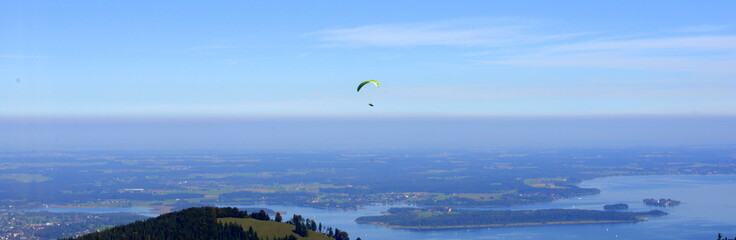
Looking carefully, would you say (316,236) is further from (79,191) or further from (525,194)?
(79,191)

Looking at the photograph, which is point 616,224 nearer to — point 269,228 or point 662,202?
point 662,202

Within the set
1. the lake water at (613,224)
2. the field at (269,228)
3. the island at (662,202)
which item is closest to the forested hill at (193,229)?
the field at (269,228)

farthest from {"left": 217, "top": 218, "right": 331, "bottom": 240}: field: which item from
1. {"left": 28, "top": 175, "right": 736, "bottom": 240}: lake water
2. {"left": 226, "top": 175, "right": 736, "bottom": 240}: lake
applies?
{"left": 28, "top": 175, "right": 736, "bottom": 240}: lake water

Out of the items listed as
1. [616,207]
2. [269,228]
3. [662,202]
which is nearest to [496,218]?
[616,207]

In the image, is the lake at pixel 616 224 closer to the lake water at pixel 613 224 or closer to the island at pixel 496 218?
the lake water at pixel 613 224

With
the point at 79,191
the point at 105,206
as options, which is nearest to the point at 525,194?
the point at 105,206

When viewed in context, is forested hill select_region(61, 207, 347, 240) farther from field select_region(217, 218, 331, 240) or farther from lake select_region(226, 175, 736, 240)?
lake select_region(226, 175, 736, 240)
